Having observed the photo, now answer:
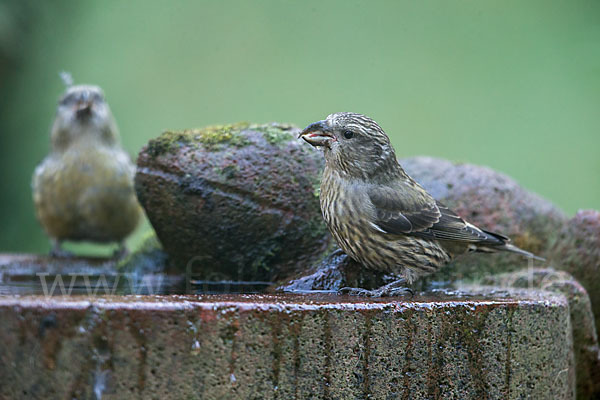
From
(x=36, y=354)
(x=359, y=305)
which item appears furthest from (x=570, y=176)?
(x=36, y=354)

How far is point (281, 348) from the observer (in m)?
2.41

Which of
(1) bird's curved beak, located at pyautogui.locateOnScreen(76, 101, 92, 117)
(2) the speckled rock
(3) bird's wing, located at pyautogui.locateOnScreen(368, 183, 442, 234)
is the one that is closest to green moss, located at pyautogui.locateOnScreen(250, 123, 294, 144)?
(2) the speckled rock

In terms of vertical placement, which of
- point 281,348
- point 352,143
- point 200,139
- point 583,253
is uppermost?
point 200,139

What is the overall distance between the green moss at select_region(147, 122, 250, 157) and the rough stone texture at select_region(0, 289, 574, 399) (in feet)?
5.04

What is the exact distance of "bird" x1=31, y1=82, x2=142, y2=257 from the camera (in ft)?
18.7

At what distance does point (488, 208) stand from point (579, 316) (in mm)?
966


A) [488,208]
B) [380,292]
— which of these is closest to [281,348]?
[380,292]

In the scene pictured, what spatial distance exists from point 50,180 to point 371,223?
352cm

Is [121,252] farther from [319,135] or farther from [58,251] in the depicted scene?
[319,135]

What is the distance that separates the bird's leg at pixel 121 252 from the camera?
577cm

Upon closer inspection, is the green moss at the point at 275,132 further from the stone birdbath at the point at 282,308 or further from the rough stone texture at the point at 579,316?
the rough stone texture at the point at 579,316

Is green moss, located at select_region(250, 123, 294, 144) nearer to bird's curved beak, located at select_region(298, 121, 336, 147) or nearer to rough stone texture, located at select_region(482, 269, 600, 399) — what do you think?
bird's curved beak, located at select_region(298, 121, 336, 147)

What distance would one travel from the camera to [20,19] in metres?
7.84

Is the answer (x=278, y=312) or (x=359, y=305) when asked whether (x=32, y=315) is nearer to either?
(x=278, y=312)
